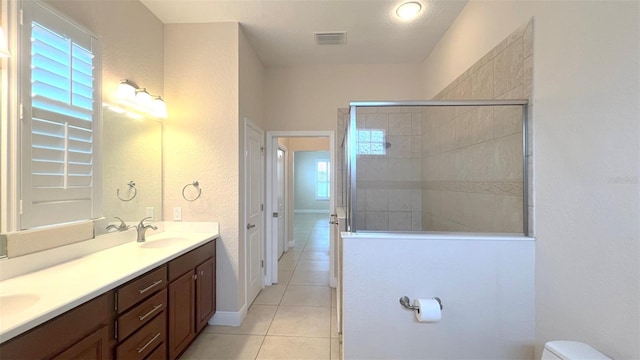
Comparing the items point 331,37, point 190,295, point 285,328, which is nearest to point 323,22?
point 331,37

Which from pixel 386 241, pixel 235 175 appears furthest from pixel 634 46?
pixel 235 175

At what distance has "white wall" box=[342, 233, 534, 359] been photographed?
1.57 m

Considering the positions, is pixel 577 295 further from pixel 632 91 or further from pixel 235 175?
pixel 235 175

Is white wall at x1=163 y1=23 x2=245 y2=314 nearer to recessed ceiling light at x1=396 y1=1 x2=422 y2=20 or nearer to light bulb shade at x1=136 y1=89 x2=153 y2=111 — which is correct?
light bulb shade at x1=136 y1=89 x2=153 y2=111

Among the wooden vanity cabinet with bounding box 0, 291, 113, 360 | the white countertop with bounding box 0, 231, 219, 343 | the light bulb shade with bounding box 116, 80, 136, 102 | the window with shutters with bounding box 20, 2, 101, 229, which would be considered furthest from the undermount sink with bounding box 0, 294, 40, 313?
the light bulb shade with bounding box 116, 80, 136, 102

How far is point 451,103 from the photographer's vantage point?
1.71 metres

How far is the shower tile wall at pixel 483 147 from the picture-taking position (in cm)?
161

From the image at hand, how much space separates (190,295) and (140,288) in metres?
0.61

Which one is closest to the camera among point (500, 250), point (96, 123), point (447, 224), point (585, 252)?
point (585, 252)

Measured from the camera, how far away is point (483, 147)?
1959 millimetres

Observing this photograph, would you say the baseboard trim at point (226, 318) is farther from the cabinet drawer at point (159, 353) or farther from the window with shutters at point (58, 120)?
the window with shutters at point (58, 120)

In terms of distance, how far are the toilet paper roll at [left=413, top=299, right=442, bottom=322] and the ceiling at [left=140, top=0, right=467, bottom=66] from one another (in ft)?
7.45

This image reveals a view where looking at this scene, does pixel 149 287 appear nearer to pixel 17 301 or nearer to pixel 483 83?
pixel 17 301

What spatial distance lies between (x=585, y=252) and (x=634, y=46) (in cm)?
85
